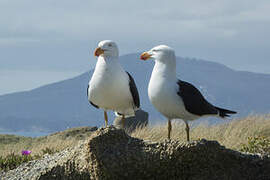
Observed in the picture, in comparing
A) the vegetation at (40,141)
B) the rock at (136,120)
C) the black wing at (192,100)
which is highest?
the black wing at (192,100)

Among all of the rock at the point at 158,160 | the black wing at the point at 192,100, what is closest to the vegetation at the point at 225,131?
the black wing at the point at 192,100

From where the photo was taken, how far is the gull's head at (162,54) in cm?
791

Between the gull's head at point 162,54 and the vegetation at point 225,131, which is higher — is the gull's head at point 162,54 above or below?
above

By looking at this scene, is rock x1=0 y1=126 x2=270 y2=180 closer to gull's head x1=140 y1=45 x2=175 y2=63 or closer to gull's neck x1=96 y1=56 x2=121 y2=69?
gull's head x1=140 y1=45 x2=175 y2=63

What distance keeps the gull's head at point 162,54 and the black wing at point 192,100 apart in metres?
0.42

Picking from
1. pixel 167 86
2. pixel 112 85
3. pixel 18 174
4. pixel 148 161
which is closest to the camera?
pixel 148 161

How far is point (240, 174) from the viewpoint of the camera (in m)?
5.98

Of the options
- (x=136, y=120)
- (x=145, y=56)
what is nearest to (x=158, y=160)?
(x=145, y=56)

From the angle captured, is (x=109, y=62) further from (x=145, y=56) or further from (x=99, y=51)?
(x=145, y=56)

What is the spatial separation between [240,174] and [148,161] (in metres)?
1.12

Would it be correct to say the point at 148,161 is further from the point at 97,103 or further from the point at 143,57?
the point at 97,103

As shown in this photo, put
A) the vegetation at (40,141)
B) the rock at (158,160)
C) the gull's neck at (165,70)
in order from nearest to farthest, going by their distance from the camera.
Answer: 1. the rock at (158,160)
2. the gull's neck at (165,70)
3. the vegetation at (40,141)

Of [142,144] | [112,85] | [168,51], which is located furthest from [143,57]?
[142,144]

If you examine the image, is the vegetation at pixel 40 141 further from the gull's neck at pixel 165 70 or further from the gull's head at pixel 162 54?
the gull's neck at pixel 165 70
